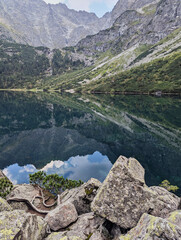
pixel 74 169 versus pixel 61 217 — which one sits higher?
pixel 61 217

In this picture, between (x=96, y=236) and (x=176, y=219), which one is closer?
(x=176, y=219)

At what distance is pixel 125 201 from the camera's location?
11.4 metres

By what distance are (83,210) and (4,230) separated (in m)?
8.47

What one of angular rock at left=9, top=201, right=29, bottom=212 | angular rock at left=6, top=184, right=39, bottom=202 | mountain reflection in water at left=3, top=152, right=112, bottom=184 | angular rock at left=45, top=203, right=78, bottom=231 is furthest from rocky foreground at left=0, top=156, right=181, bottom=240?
mountain reflection in water at left=3, top=152, right=112, bottom=184

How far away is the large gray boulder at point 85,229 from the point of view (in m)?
10.6

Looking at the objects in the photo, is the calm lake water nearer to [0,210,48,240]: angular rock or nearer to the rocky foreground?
the rocky foreground

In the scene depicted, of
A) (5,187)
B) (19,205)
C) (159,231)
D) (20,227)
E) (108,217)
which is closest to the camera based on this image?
(159,231)

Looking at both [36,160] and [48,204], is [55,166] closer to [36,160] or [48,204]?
[36,160]

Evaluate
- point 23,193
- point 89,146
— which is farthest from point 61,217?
point 89,146

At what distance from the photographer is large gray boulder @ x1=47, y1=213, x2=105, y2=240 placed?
34.7 ft

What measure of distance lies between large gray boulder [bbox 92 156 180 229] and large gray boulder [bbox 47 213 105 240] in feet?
3.82

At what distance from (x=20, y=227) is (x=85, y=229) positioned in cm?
472

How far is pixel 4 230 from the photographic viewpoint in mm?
8875

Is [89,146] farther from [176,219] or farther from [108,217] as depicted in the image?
[176,219]
